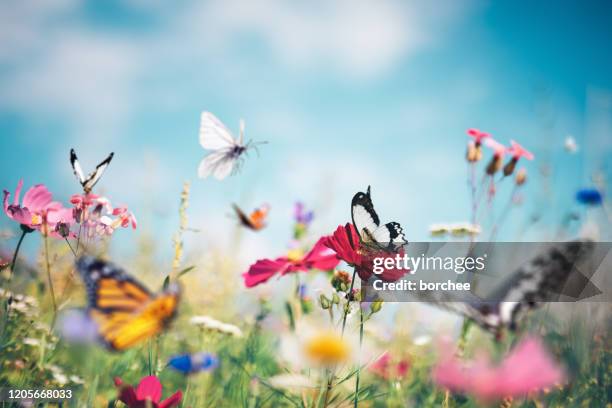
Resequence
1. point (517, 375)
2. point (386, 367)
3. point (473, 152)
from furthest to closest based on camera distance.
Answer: point (386, 367), point (473, 152), point (517, 375)

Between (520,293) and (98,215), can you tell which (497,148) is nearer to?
(520,293)

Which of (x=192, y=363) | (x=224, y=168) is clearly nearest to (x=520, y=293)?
(x=224, y=168)

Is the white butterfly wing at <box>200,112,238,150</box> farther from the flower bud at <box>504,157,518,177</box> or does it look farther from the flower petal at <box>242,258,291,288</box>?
the flower bud at <box>504,157,518,177</box>

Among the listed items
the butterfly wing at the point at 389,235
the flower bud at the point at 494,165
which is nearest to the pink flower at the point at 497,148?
the flower bud at the point at 494,165

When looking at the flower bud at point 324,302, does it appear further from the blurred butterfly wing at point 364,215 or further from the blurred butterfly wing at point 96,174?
the blurred butterfly wing at point 96,174

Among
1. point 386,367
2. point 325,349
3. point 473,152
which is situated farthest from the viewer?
point 386,367

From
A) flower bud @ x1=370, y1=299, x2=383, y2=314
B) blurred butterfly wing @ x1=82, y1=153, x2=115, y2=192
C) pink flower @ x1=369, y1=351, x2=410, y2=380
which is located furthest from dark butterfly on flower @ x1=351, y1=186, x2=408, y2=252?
pink flower @ x1=369, y1=351, x2=410, y2=380

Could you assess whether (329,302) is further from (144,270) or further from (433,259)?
(144,270)
